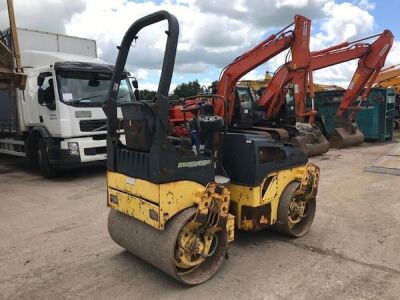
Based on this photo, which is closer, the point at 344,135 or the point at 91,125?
the point at 91,125

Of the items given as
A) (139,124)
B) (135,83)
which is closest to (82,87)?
(135,83)

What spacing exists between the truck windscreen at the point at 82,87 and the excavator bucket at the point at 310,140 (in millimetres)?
5496

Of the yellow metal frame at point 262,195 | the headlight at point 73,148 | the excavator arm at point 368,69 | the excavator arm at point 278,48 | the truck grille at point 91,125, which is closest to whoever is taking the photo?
the yellow metal frame at point 262,195

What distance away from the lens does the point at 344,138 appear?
1384cm

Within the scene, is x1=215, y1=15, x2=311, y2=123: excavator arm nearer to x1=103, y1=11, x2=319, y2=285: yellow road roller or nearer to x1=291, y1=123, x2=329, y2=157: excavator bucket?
x1=291, y1=123, x2=329, y2=157: excavator bucket

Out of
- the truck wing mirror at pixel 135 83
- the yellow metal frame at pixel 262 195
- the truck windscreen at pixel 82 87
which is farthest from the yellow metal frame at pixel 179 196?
the truck wing mirror at pixel 135 83

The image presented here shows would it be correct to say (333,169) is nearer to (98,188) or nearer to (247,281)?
(98,188)

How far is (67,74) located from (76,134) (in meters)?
1.30

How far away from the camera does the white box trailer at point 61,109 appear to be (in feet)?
28.4

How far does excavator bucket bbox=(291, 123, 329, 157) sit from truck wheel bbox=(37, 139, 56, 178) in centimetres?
645

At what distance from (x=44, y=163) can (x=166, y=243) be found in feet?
21.4

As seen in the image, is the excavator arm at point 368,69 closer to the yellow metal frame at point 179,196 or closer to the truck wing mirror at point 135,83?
the truck wing mirror at point 135,83

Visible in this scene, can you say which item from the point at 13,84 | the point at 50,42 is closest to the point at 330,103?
the point at 50,42

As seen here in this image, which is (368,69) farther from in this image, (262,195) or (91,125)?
(262,195)
